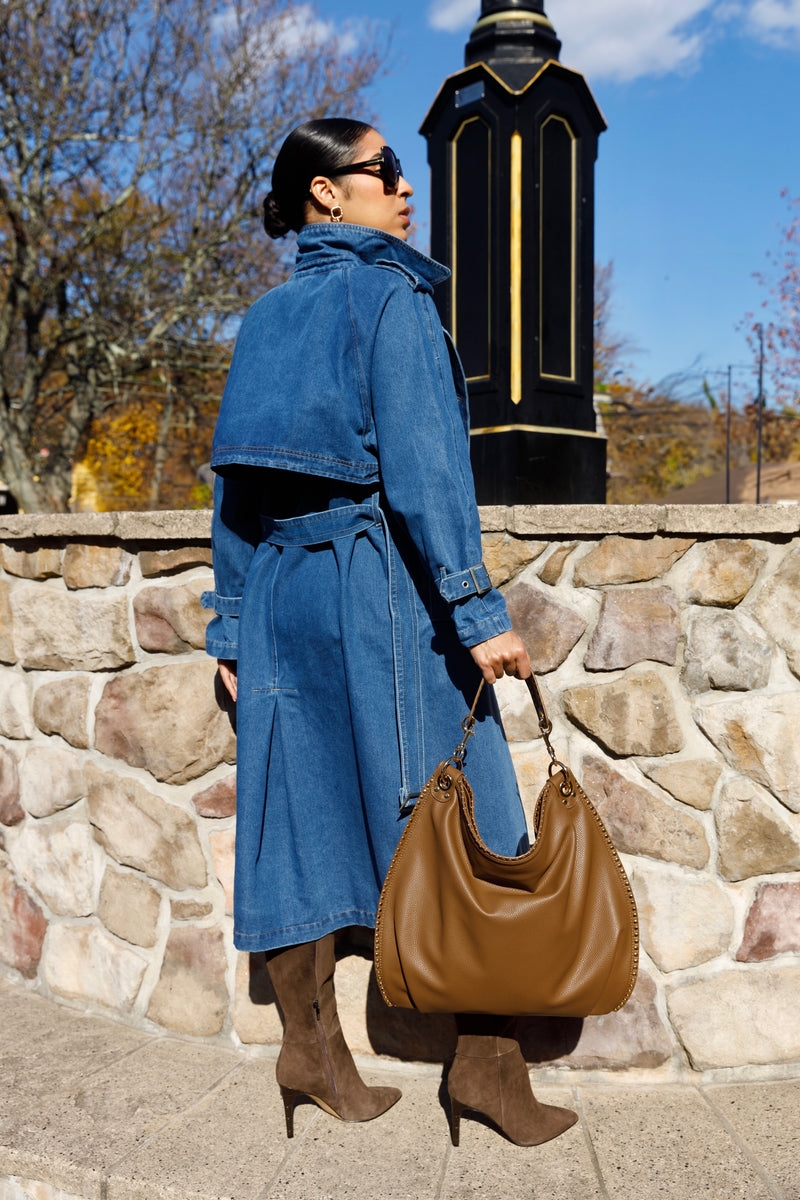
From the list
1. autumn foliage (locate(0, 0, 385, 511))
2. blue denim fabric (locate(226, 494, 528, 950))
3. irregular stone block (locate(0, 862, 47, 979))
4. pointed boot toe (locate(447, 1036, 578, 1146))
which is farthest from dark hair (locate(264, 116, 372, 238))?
autumn foliage (locate(0, 0, 385, 511))

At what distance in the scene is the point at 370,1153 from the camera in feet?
6.84

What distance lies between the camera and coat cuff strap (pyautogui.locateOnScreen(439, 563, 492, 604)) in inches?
69.6

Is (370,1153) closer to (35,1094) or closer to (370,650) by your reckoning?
(35,1094)

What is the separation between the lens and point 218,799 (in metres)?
2.59

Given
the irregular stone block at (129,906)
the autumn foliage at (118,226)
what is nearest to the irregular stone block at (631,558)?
the irregular stone block at (129,906)

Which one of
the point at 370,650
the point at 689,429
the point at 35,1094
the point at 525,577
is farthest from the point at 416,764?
the point at 689,429

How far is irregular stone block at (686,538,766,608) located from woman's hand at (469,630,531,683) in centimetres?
75

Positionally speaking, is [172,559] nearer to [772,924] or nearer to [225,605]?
[225,605]

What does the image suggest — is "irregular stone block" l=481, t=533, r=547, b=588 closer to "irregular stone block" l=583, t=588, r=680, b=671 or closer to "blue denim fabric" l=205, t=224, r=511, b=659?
"irregular stone block" l=583, t=588, r=680, b=671

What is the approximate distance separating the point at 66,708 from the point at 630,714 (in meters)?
1.62

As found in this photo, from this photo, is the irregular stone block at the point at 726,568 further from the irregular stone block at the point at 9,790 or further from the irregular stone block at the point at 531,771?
the irregular stone block at the point at 9,790

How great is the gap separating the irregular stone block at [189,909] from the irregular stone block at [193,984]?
35 millimetres

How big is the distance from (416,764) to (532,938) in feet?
1.30

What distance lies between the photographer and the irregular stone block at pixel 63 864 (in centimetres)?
284
